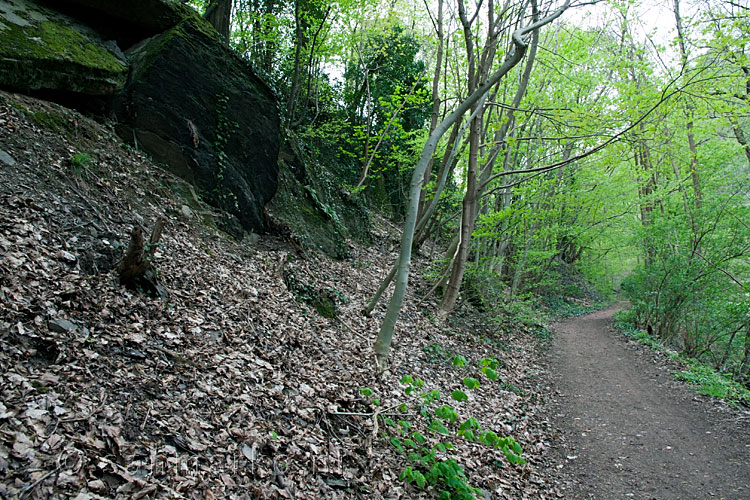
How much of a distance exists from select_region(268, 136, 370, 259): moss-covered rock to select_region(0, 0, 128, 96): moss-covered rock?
3.78m

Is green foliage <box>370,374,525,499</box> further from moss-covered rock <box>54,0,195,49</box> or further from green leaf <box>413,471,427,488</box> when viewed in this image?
moss-covered rock <box>54,0,195,49</box>

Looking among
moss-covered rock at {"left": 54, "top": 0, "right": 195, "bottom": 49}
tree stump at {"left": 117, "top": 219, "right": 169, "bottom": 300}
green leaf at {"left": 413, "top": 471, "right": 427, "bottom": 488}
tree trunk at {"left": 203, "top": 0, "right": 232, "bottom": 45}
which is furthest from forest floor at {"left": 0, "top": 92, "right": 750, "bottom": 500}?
tree trunk at {"left": 203, "top": 0, "right": 232, "bottom": 45}

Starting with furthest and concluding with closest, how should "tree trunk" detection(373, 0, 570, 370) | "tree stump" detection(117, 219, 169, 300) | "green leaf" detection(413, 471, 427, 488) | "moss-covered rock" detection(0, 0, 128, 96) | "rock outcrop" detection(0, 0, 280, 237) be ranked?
"tree trunk" detection(373, 0, 570, 370) → "rock outcrop" detection(0, 0, 280, 237) → "moss-covered rock" detection(0, 0, 128, 96) → "tree stump" detection(117, 219, 169, 300) → "green leaf" detection(413, 471, 427, 488)

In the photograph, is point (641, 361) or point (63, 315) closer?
point (63, 315)

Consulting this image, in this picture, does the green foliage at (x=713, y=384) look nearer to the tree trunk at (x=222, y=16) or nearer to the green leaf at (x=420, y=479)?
the green leaf at (x=420, y=479)

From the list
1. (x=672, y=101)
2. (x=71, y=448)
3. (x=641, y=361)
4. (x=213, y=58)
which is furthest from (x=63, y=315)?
(x=641, y=361)

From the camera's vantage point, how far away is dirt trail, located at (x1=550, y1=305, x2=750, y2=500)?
5.06 m

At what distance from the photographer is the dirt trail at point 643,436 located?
5059 mm

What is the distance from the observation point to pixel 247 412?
140 inches

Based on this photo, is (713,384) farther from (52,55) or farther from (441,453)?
(52,55)

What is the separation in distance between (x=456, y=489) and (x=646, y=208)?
14991 mm

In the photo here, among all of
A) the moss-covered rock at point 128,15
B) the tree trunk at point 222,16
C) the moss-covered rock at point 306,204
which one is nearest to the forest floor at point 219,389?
the moss-covered rock at point 306,204

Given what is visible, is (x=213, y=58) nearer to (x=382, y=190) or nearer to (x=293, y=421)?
(x=293, y=421)

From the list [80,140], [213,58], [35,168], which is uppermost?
[213,58]
